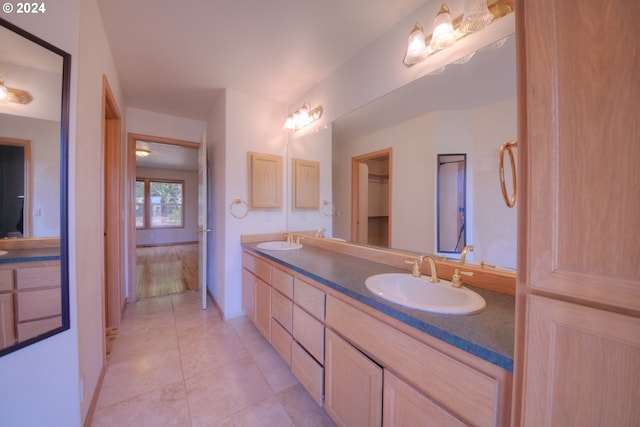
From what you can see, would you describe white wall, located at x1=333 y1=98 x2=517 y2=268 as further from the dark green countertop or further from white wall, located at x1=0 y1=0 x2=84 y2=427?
white wall, located at x1=0 y1=0 x2=84 y2=427

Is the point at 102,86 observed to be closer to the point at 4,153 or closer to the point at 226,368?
the point at 4,153

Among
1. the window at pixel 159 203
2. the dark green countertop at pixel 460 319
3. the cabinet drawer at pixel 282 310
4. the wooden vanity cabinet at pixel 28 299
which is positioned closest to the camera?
the dark green countertop at pixel 460 319

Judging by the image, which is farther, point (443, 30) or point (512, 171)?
point (443, 30)

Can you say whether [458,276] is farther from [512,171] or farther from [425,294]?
[512,171]

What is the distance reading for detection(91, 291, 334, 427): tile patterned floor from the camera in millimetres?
1257

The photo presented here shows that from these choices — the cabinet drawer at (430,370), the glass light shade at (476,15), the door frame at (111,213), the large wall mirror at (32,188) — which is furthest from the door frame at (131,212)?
the glass light shade at (476,15)

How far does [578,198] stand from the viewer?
0.44 metres

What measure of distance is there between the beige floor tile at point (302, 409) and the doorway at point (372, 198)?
42.7 inches

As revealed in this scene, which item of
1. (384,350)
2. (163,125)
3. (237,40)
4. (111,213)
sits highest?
(237,40)

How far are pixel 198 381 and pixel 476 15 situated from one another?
8.66 ft

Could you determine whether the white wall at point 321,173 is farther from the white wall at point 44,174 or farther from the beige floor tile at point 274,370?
Answer: the white wall at point 44,174

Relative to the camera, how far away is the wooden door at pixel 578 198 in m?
0.39

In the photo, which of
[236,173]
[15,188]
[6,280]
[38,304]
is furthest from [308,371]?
[236,173]

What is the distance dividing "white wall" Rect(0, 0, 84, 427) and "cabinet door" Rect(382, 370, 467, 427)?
1.44 meters
